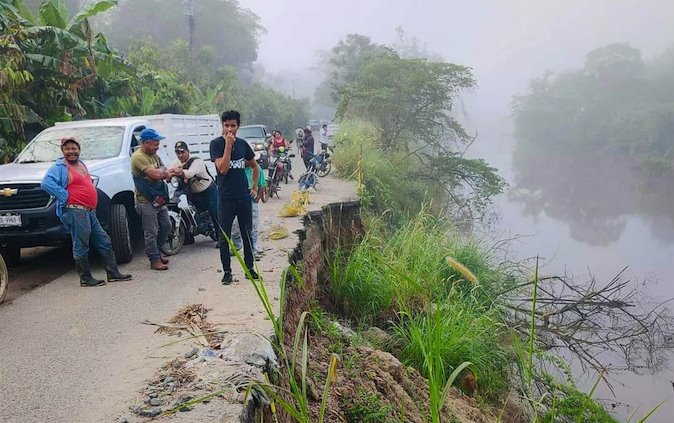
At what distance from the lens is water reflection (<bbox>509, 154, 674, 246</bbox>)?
2781 centimetres

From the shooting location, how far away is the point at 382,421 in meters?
4.00

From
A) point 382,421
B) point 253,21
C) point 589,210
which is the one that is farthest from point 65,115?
point 253,21

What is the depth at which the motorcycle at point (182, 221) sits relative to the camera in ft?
23.6

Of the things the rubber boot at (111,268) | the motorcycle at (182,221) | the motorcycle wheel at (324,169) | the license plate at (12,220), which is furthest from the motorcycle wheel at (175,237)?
the motorcycle wheel at (324,169)

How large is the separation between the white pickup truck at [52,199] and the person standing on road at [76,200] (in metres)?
0.65

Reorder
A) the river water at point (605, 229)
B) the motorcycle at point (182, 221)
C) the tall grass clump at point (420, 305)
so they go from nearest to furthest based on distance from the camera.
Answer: the tall grass clump at point (420, 305)
the motorcycle at point (182, 221)
the river water at point (605, 229)

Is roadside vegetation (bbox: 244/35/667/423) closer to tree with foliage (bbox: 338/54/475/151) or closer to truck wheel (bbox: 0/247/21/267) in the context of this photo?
truck wheel (bbox: 0/247/21/267)

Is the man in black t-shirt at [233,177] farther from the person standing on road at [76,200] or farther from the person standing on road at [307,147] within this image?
the person standing on road at [307,147]

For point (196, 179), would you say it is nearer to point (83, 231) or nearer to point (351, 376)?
point (83, 231)

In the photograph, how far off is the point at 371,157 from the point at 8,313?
13.8 meters

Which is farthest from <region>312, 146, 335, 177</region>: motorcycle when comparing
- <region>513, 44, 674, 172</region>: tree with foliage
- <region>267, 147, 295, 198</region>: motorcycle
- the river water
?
<region>513, 44, 674, 172</region>: tree with foliage

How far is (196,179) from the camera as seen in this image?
691 centimetres

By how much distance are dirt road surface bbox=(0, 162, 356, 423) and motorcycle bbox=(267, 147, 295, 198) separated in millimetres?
5428

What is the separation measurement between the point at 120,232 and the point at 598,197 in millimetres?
34663
